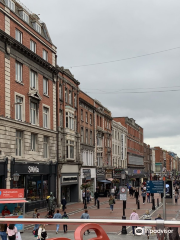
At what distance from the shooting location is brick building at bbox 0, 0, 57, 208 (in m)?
29.5

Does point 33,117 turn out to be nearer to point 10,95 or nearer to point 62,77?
point 10,95

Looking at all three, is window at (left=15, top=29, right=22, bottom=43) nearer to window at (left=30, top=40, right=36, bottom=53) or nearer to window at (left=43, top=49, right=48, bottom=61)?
window at (left=30, top=40, right=36, bottom=53)

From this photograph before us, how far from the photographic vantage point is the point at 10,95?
1196 inches

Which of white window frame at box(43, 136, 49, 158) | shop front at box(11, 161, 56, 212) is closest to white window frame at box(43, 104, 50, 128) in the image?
white window frame at box(43, 136, 49, 158)

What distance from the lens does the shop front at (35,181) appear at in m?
31.4

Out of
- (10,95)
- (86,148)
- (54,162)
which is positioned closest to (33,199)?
(54,162)

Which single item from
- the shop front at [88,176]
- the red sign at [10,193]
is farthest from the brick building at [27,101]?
the shop front at [88,176]

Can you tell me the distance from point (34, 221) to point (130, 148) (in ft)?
295

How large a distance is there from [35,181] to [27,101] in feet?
27.4

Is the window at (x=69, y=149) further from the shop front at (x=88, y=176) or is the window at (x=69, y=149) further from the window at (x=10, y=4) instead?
the window at (x=10, y=4)

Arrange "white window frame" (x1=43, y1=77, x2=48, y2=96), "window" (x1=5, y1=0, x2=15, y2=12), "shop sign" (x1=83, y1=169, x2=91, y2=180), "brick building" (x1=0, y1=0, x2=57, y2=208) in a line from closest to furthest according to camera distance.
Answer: "brick building" (x1=0, y1=0, x2=57, y2=208) → "window" (x1=5, y1=0, x2=15, y2=12) → "white window frame" (x1=43, y1=77, x2=48, y2=96) → "shop sign" (x1=83, y1=169, x2=91, y2=180)

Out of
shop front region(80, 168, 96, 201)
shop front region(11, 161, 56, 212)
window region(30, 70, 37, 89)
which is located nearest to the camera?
shop front region(11, 161, 56, 212)

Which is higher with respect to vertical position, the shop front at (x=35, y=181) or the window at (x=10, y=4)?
the window at (x=10, y=4)

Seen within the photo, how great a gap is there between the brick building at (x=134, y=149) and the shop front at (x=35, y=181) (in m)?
52.9
